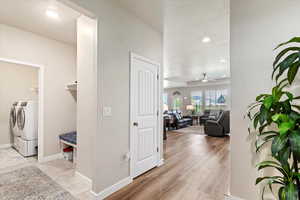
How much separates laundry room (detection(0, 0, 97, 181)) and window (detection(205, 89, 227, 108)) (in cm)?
902

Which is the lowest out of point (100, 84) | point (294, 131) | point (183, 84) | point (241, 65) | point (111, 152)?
point (111, 152)

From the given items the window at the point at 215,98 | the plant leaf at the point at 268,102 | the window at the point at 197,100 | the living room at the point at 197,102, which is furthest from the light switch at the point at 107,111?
the window at the point at 197,100

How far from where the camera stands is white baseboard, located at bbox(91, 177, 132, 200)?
1841 millimetres

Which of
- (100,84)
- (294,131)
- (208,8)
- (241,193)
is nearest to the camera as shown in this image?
(294,131)

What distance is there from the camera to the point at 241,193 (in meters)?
1.70

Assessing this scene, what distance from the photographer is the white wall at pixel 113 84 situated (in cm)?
189

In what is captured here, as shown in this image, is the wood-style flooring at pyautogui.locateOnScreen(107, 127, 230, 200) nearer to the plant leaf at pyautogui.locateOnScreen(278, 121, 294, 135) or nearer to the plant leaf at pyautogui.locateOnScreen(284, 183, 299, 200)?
the plant leaf at pyautogui.locateOnScreen(284, 183, 299, 200)

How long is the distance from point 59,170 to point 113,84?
6.71ft

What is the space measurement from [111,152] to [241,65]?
207cm

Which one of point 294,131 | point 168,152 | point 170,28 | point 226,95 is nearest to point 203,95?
point 226,95

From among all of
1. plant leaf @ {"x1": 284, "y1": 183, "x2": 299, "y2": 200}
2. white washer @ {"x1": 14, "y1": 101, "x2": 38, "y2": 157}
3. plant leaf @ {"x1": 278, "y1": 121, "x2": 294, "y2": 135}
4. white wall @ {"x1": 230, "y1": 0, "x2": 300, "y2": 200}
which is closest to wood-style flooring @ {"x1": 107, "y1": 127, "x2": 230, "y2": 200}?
white wall @ {"x1": 230, "y1": 0, "x2": 300, "y2": 200}

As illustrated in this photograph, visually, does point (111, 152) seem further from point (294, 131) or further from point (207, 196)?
point (294, 131)

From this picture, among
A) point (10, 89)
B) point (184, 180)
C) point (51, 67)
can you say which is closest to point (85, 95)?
point (51, 67)

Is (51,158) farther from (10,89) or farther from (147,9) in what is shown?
(147,9)
